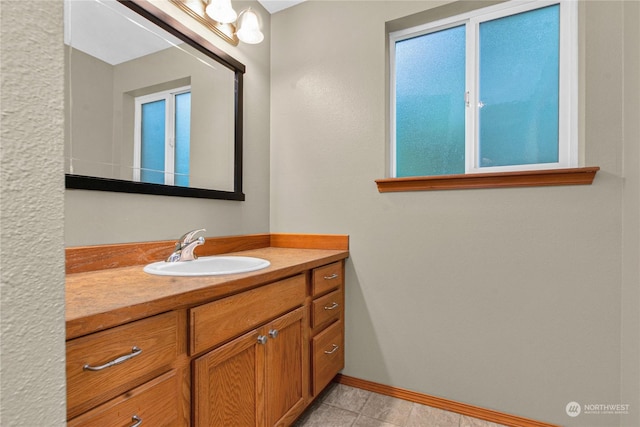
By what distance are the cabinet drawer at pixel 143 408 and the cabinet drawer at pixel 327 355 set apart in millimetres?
763

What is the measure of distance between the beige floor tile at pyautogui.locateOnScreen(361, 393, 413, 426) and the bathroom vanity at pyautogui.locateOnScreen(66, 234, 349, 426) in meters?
0.28

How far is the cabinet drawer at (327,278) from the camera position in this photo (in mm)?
1508

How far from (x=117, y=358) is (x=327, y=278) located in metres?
1.04

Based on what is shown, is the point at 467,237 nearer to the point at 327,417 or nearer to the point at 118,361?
the point at 327,417

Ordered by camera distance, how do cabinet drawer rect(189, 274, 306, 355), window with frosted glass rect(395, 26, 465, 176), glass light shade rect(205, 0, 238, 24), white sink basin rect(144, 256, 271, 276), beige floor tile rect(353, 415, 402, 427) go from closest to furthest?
cabinet drawer rect(189, 274, 306, 355)
white sink basin rect(144, 256, 271, 276)
beige floor tile rect(353, 415, 402, 427)
glass light shade rect(205, 0, 238, 24)
window with frosted glass rect(395, 26, 465, 176)

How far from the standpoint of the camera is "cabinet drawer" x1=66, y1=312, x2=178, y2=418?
2.04 feet

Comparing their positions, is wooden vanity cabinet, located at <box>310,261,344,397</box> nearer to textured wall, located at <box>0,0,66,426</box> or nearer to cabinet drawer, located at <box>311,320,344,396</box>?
cabinet drawer, located at <box>311,320,344,396</box>

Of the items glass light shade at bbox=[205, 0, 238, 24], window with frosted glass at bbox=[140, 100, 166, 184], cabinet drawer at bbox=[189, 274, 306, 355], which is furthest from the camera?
glass light shade at bbox=[205, 0, 238, 24]

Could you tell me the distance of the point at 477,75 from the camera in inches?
65.1

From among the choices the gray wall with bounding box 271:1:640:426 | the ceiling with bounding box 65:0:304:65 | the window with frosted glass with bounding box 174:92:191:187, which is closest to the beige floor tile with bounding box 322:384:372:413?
the gray wall with bounding box 271:1:640:426

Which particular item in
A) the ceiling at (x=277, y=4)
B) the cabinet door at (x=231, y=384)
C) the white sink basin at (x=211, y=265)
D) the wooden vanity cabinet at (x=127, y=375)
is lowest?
the cabinet door at (x=231, y=384)

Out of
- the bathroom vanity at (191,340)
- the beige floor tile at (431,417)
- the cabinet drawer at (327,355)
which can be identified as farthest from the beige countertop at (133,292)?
the beige floor tile at (431,417)

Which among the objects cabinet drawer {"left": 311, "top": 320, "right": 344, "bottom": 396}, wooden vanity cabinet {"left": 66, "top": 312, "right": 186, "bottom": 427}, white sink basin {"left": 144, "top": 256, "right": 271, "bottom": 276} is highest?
white sink basin {"left": 144, "top": 256, "right": 271, "bottom": 276}

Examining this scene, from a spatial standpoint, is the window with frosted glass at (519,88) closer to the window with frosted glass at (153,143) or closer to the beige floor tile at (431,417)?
the beige floor tile at (431,417)
